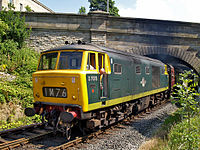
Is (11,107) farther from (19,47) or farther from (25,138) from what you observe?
(19,47)

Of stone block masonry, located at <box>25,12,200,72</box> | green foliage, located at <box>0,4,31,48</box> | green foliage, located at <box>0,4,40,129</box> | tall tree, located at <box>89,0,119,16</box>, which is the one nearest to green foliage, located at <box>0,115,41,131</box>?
green foliage, located at <box>0,4,40,129</box>

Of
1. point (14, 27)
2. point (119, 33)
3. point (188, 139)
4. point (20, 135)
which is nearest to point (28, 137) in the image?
point (20, 135)

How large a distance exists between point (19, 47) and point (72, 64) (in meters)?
11.2

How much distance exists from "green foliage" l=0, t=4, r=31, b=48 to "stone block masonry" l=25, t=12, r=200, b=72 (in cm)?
99

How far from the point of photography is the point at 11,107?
9305 mm

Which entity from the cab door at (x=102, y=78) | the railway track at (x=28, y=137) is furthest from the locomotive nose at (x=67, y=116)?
the cab door at (x=102, y=78)

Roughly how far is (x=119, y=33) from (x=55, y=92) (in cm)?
1267

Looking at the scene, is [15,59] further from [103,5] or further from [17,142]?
[103,5]

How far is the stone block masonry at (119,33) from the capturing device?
16734mm

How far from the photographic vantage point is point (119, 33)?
700 inches

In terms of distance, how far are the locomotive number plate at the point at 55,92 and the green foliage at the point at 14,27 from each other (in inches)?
410

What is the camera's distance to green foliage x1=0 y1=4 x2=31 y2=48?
49.5 feet

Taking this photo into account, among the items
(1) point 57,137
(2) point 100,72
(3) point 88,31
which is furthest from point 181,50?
(1) point 57,137

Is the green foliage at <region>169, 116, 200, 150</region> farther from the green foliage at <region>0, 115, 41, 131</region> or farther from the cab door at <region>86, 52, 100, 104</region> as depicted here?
the green foliage at <region>0, 115, 41, 131</region>
